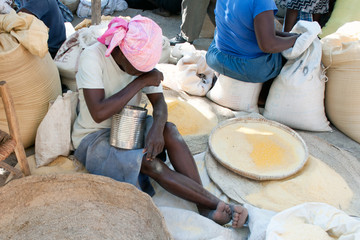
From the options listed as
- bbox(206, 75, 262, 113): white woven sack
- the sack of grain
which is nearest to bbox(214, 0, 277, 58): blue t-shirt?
bbox(206, 75, 262, 113): white woven sack

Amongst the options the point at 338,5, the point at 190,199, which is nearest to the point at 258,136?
the point at 190,199

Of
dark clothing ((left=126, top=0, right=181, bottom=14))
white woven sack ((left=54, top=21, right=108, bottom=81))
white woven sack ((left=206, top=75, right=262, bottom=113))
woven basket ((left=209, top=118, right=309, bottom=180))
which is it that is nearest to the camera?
woven basket ((left=209, top=118, right=309, bottom=180))

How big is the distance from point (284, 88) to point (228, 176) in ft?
2.91

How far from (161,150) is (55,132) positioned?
605mm

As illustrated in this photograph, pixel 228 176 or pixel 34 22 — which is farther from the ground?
pixel 34 22

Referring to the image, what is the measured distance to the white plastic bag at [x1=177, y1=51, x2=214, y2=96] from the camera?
2.94m

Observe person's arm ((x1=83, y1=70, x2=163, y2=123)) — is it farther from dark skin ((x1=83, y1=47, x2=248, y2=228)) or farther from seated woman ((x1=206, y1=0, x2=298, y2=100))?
seated woman ((x1=206, y1=0, x2=298, y2=100))

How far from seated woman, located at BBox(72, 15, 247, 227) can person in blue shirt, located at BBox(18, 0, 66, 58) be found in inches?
41.2

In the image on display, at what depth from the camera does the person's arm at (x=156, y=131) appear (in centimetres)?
177

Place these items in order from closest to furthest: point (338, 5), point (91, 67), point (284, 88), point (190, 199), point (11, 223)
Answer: point (11, 223), point (91, 67), point (190, 199), point (284, 88), point (338, 5)

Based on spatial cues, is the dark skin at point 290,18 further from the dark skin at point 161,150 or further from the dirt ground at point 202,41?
the dark skin at point 161,150

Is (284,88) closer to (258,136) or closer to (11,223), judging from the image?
(258,136)

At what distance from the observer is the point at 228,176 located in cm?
215

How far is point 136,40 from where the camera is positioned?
1646 mm
